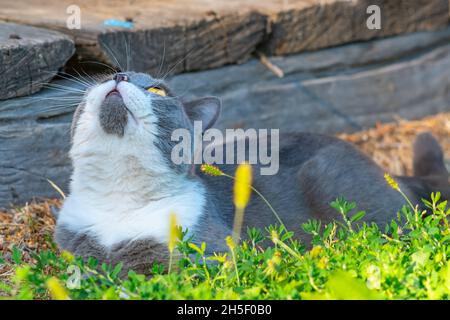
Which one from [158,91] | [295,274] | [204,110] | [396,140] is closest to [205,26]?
[204,110]

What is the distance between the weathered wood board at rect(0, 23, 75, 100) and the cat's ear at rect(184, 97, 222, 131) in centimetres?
74

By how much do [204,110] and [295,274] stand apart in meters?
1.16

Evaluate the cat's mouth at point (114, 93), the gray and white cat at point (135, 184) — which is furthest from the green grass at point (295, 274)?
the cat's mouth at point (114, 93)

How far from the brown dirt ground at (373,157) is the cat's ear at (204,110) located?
2.79 ft

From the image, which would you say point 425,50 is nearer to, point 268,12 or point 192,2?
point 268,12

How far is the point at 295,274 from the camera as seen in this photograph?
2.67 metres

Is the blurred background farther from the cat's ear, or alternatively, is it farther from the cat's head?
the cat's head

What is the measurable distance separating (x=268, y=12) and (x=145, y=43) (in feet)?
2.80

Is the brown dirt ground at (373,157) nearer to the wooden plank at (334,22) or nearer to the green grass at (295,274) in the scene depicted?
the wooden plank at (334,22)

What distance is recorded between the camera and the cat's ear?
11.8 feet

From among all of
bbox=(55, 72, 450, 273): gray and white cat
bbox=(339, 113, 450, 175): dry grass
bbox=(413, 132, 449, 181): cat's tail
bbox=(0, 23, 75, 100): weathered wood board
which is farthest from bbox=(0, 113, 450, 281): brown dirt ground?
bbox=(0, 23, 75, 100): weathered wood board

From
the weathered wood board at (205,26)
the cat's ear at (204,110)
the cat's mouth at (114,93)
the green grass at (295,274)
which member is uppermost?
the weathered wood board at (205,26)

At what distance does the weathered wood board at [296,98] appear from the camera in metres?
3.97

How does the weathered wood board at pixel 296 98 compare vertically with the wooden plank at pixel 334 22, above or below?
below
